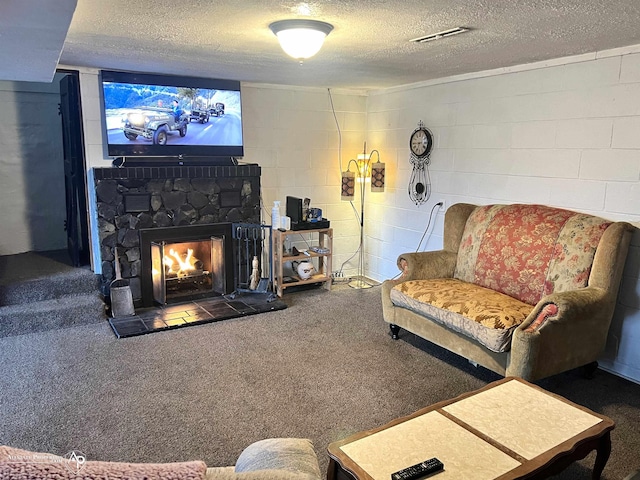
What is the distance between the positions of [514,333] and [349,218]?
301 centimetres

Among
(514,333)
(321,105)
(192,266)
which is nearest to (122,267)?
(192,266)

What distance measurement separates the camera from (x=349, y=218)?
5.46m

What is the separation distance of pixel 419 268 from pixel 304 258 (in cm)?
145

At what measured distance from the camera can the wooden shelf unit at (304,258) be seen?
4.65m

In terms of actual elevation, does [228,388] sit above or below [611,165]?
below

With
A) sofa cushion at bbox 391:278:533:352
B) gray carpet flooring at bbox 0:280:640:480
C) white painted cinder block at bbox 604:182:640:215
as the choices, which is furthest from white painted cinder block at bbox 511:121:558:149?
gray carpet flooring at bbox 0:280:640:480

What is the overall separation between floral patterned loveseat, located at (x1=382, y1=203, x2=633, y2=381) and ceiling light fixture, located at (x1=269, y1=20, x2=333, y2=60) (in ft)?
5.81

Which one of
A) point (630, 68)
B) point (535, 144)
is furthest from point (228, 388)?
point (630, 68)

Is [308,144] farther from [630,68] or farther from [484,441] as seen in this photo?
[484,441]

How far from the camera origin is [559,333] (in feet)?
8.74

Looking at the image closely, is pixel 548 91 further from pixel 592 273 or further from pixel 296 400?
pixel 296 400

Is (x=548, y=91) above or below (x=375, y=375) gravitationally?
above

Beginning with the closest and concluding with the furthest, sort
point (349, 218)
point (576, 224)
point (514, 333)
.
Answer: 1. point (514, 333)
2. point (576, 224)
3. point (349, 218)

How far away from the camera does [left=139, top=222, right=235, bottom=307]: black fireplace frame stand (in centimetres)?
427
